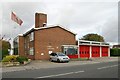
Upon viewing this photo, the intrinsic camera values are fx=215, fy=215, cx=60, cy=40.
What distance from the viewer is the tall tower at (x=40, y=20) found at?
4900 cm

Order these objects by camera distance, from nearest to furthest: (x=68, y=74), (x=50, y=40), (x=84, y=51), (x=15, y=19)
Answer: (x=68, y=74), (x=15, y=19), (x=50, y=40), (x=84, y=51)

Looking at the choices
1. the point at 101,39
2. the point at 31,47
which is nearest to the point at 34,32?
the point at 31,47

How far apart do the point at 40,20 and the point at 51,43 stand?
315 inches

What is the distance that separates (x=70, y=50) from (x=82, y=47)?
4.93 m

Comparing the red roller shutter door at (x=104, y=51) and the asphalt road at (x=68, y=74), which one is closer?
the asphalt road at (x=68, y=74)

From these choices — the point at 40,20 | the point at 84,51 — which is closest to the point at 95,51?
the point at 84,51

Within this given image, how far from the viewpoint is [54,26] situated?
1747 inches

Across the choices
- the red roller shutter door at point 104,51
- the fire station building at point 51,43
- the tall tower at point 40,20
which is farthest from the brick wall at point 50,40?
the red roller shutter door at point 104,51

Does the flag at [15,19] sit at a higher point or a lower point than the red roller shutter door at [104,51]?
higher

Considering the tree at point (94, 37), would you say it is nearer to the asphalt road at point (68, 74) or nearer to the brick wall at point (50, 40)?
the brick wall at point (50, 40)

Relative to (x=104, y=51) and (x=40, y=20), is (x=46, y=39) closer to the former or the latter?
(x=40, y=20)

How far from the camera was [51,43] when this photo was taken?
143 feet

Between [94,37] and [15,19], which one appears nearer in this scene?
[15,19]

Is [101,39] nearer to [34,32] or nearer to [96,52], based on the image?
[96,52]
